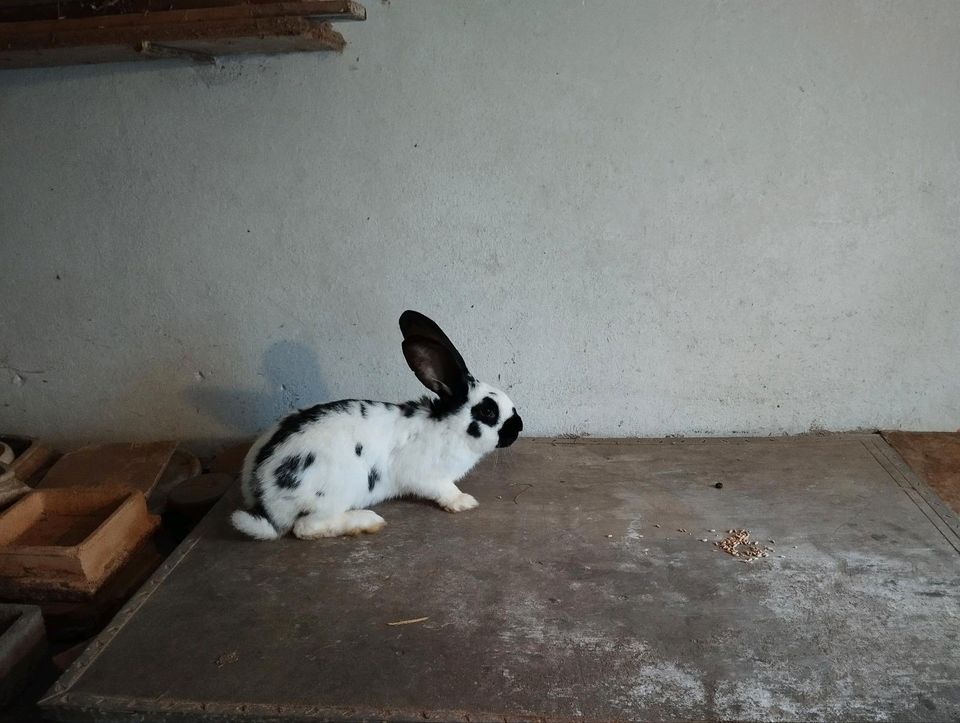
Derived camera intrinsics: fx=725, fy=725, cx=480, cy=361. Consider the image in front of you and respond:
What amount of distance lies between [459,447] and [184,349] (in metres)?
1.46

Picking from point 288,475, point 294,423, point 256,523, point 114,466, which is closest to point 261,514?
point 256,523

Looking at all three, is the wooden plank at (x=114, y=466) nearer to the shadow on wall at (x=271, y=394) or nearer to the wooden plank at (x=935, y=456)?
the shadow on wall at (x=271, y=394)

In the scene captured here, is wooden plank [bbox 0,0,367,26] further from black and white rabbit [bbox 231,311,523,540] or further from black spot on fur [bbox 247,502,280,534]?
black spot on fur [bbox 247,502,280,534]

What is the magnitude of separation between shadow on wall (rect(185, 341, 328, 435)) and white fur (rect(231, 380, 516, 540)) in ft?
2.18

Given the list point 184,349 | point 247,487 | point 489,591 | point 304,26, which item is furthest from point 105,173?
point 489,591

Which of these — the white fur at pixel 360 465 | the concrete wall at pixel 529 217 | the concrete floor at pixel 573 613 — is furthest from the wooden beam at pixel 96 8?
the concrete floor at pixel 573 613

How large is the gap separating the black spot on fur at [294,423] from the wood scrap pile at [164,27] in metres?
1.30

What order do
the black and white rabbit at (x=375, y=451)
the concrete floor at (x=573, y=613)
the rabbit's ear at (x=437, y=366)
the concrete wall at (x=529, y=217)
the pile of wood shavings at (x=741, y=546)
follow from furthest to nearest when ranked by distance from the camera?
the concrete wall at (x=529, y=217) → the rabbit's ear at (x=437, y=366) → the black and white rabbit at (x=375, y=451) → the pile of wood shavings at (x=741, y=546) → the concrete floor at (x=573, y=613)

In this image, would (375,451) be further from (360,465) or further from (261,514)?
(261,514)

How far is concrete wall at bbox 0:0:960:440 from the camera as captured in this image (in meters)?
2.79

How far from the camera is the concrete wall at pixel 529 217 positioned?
110 inches

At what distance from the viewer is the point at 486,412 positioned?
266cm

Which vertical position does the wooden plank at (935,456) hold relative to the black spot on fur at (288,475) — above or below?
below

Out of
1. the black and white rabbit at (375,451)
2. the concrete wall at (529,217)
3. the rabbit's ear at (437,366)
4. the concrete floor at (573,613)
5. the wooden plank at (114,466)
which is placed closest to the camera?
the concrete floor at (573,613)
